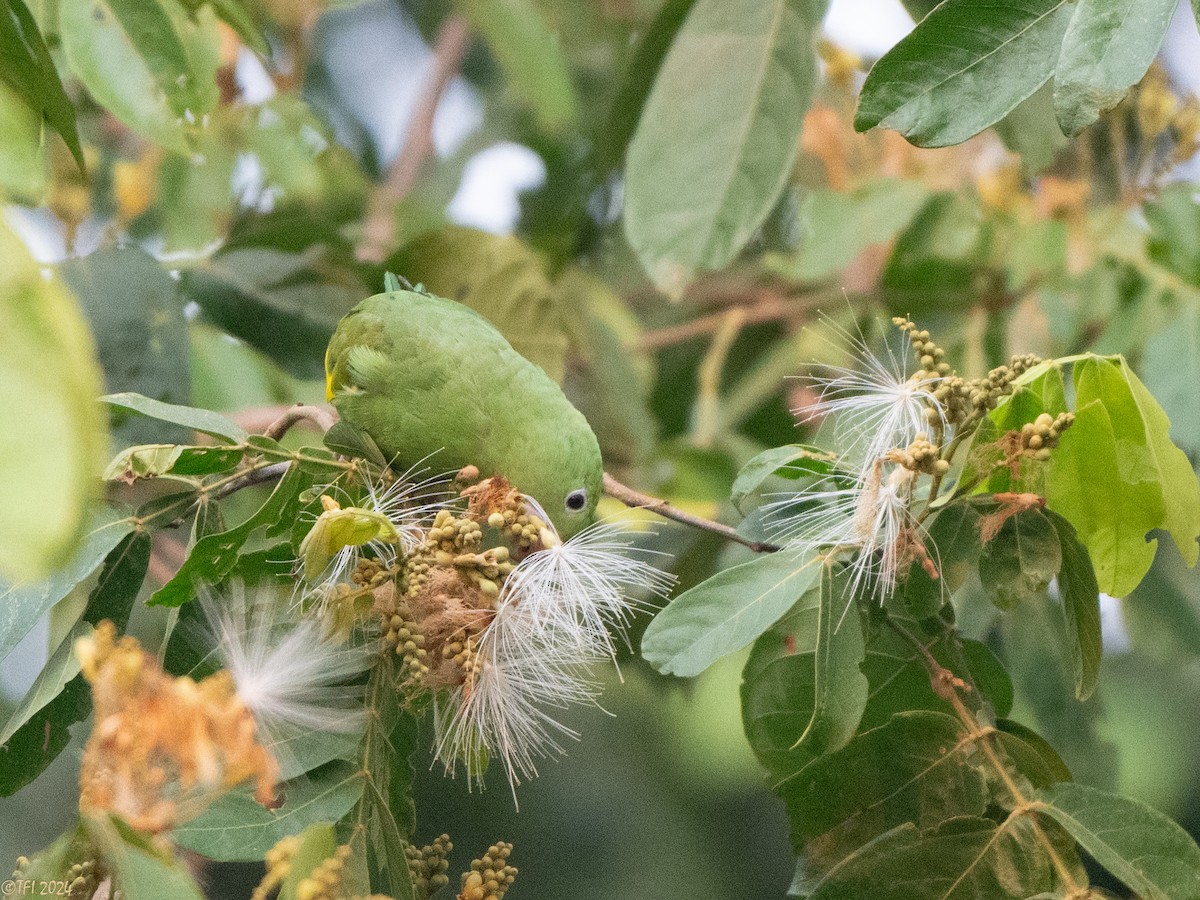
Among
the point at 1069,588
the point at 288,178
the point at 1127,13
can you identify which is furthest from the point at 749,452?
the point at 1127,13

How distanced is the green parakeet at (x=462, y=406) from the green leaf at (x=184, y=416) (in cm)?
30

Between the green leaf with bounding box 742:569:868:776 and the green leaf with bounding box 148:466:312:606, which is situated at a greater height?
the green leaf with bounding box 148:466:312:606

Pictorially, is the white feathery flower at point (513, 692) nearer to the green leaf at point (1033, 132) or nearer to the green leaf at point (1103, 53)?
the green leaf at point (1103, 53)

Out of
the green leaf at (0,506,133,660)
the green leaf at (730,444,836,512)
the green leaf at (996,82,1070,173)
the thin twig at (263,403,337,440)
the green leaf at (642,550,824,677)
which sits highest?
the green leaf at (996,82,1070,173)

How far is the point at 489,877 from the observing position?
837 mm

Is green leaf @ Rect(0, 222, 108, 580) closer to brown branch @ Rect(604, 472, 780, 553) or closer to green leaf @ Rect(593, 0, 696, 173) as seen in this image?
brown branch @ Rect(604, 472, 780, 553)

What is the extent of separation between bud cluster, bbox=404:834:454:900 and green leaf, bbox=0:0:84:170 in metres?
0.69

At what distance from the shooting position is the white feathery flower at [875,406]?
36.3 inches

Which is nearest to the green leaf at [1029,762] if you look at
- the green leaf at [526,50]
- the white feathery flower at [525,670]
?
the white feathery flower at [525,670]

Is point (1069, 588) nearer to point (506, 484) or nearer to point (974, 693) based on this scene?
point (974, 693)

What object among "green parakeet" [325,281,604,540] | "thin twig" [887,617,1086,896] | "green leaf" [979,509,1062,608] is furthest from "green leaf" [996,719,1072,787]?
"green parakeet" [325,281,604,540]

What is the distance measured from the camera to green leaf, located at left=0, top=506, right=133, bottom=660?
0.87 metres

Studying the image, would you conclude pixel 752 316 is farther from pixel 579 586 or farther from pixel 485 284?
pixel 579 586

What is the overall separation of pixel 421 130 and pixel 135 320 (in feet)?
5.01
